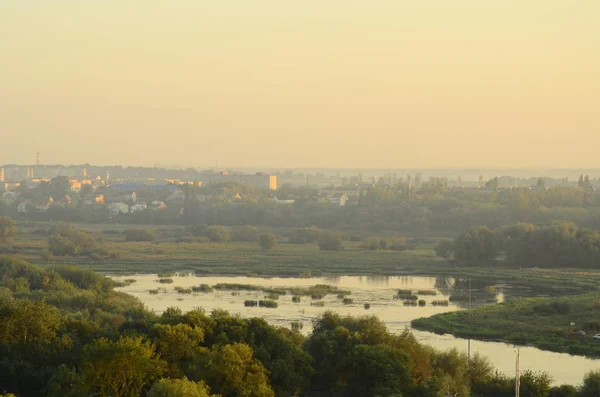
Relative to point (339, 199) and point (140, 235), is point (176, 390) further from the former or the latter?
point (339, 199)

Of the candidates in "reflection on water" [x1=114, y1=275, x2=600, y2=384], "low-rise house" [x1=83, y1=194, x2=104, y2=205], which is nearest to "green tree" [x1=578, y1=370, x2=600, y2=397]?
"reflection on water" [x1=114, y1=275, x2=600, y2=384]

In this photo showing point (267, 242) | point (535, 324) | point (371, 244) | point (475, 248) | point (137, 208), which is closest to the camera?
point (535, 324)

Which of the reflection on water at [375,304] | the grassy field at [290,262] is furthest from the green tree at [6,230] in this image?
the reflection on water at [375,304]

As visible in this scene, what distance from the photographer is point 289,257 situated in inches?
2327

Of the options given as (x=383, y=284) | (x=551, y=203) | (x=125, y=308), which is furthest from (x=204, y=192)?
(x=125, y=308)

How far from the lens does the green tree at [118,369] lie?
2119cm

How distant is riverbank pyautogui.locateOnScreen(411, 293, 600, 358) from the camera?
104 feet

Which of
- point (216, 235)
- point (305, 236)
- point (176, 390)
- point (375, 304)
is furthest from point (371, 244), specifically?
point (176, 390)

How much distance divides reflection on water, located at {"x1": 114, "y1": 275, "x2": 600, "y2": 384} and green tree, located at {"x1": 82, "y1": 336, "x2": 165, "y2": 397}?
975 centimetres

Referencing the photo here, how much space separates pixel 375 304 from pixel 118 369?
753 inches

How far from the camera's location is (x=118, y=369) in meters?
21.3

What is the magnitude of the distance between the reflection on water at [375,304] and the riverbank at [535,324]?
71 centimetres

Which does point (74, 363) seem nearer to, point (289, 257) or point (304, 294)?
point (304, 294)

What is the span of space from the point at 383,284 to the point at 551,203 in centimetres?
4466
